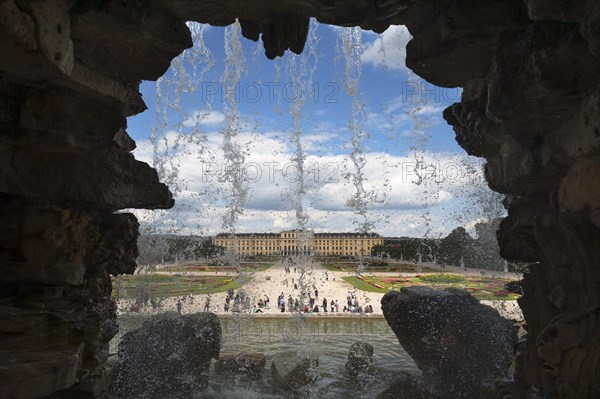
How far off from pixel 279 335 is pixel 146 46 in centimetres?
1167

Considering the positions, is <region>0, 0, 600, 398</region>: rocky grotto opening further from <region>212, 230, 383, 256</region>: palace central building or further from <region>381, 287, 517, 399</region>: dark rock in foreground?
<region>212, 230, 383, 256</region>: palace central building

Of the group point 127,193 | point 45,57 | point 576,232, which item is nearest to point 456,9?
point 576,232

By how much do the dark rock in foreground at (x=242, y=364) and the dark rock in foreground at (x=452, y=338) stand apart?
357 centimetres

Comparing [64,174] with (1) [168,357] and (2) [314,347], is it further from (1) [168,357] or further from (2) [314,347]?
(2) [314,347]

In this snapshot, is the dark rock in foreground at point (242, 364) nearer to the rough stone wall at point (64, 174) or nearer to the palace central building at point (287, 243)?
the rough stone wall at point (64, 174)

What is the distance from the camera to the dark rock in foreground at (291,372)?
9.44 meters

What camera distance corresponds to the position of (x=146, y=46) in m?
5.63

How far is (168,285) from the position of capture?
2422cm

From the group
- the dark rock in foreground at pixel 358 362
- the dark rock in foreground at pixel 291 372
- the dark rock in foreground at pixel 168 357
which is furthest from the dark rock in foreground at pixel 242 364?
the dark rock in foreground at pixel 358 362

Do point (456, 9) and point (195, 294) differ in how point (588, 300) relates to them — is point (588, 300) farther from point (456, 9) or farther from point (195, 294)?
point (195, 294)

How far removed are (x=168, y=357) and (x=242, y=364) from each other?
2037mm

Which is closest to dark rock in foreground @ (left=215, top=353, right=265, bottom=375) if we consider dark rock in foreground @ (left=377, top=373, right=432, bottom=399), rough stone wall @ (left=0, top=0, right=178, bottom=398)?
dark rock in foreground @ (left=377, top=373, right=432, bottom=399)

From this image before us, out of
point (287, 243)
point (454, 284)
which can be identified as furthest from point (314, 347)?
point (287, 243)

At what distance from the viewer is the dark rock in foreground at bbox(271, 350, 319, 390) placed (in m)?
9.44
